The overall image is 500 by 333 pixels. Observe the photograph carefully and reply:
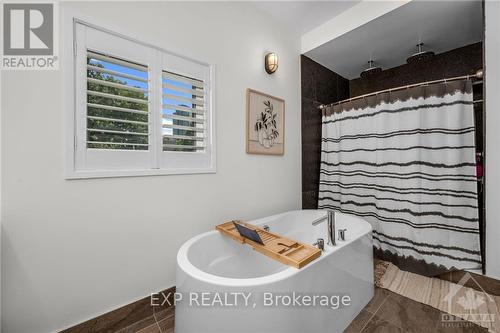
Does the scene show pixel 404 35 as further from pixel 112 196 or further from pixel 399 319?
pixel 112 196

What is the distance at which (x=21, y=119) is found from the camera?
3.47 ft

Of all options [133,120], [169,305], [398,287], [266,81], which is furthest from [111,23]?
[398,287]

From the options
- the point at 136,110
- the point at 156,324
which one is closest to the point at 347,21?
the point at 136,110

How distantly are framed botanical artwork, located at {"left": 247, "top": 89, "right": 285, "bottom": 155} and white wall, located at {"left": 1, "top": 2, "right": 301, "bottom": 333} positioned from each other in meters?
0.08

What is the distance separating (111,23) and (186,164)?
0.94 metres

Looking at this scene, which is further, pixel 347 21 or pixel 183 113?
pixel 347 21

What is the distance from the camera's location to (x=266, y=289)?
0.96 metres

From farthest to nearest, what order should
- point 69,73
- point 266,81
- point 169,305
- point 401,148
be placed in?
point 266,81 → point 401,148 → point 169,305 → point 69,73

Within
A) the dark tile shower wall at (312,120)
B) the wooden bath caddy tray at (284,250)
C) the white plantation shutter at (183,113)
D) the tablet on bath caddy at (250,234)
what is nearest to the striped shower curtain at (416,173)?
the dark tile shower wall at (312,120)

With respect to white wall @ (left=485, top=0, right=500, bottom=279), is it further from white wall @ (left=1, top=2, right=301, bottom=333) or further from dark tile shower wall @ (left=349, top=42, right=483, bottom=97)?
white wall @ (left=1, top=2, right=301, bottom=333)

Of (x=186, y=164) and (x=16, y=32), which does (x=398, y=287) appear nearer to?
(x=186, y=164)

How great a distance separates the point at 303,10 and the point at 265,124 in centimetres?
111

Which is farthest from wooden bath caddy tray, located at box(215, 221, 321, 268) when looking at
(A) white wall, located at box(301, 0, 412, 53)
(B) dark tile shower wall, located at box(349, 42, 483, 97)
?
(B) dark tile shower wall, located at box(349, 42, 483, 97)

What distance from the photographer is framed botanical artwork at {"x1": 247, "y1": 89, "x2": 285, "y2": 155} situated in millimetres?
1964
